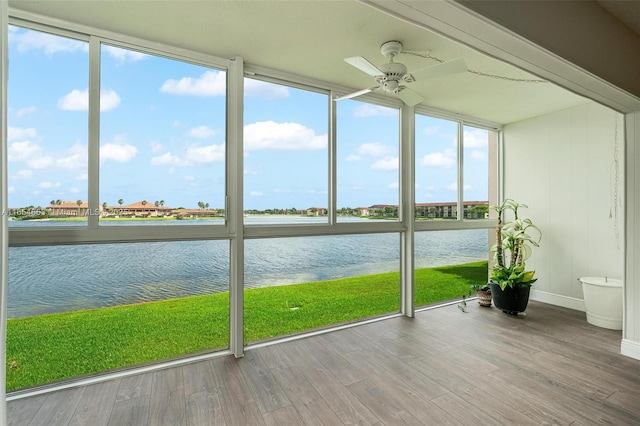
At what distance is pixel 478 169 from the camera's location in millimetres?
4586

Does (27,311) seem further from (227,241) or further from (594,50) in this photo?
(594,50)

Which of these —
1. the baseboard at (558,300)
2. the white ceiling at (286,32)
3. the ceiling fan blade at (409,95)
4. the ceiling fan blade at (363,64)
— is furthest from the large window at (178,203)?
the baseboard at (558,300)

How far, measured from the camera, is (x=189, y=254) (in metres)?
2.85

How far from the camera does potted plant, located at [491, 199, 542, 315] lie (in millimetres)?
3701

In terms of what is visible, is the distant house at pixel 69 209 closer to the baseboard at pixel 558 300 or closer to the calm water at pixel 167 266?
the calm water at pixel 167 266

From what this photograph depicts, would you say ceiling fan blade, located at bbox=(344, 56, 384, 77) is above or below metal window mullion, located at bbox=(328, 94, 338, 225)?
above

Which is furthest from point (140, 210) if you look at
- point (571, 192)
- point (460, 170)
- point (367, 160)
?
point (571, 192)

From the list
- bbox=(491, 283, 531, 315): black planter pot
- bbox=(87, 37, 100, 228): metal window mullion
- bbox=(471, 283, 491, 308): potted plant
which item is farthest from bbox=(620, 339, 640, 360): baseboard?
bbox=(87, 37, 100, 228): metal window mullion

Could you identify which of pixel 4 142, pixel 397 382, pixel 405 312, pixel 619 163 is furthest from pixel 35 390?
pixel 619 163

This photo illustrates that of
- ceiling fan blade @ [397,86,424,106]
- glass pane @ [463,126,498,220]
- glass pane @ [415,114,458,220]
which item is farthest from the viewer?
glass pane @ [463,126,498,220]

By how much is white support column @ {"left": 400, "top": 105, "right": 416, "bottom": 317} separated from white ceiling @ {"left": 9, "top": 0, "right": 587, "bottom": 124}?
0.67 m

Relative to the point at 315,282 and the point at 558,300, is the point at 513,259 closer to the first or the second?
the point at 558,300

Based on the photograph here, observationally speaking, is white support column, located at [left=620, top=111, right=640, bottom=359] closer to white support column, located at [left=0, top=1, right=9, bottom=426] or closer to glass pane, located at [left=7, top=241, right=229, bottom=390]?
glass pane, located at [left=7, top=241, right=229, bottom=390]

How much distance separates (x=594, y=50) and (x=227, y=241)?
10.3 ft
